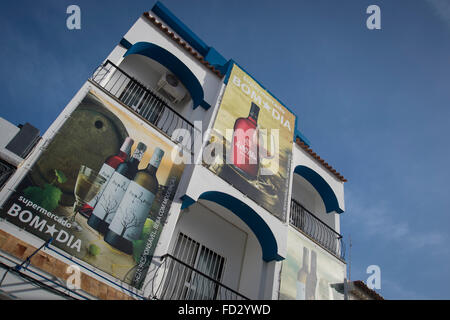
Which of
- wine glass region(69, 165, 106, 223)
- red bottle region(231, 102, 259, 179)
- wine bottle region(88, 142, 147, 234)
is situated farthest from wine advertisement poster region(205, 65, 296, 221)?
wine glass region(69, 165, 106, 223)

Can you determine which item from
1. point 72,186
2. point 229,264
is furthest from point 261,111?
point 72,186

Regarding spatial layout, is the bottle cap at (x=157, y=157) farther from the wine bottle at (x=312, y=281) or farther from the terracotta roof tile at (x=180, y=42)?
the wine bottle at (x=312, y=281)

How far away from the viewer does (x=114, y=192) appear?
7.04 metres

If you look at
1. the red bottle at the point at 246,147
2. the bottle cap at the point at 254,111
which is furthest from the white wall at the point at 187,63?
the bottle cap at the point at 254,111

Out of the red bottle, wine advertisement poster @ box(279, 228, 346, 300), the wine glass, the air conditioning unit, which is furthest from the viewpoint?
the air conditioning unit

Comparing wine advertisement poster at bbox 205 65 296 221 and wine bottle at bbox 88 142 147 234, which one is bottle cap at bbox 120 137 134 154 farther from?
wine advertisement poster at bbox 205 65 296 221

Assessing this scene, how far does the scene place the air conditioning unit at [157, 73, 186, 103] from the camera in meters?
10.5

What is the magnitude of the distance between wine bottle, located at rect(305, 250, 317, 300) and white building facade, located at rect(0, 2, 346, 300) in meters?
0.05

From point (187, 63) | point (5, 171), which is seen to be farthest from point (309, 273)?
point (5, 171)

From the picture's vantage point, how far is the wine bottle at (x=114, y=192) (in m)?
6.56

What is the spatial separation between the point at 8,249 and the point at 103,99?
12.8 feet

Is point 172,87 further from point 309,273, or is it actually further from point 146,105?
point 309,273

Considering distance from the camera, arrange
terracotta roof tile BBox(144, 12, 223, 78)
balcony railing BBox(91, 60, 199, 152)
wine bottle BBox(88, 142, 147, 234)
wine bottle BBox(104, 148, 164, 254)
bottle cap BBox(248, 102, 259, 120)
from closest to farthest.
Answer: wine bottle BBox(88, 142, 147, 234) → wine bottle BBox(104, 148, 164, 254) → balcony railing BBox(91, 60, 199, 152) → terracotta roof tile BBox(144, 12, 223, 78) → bottle cap BBox(248, 102, 259, 120)

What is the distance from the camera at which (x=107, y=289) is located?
235 inches
